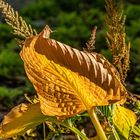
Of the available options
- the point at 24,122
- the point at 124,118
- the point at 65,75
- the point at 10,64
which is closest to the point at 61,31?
the point at 10,64

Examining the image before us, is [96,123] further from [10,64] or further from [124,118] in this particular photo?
[10,64]

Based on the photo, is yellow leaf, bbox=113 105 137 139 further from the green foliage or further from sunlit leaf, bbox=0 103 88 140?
the green foliage

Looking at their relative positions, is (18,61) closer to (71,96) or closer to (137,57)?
(137,57)

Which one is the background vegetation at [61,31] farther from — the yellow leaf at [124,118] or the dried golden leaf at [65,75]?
the dried golden leaf at [65,75]

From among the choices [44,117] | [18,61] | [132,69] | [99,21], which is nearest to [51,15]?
[99,21]

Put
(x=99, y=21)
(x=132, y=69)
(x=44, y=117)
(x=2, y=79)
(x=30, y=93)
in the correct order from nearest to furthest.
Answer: (x=44, y=117) → (x=30, y=93) → (x=132, y=69) → (x=2, y=79) → (x=99, y=21)

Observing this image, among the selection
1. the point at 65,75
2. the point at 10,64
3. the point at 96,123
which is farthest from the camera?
the point at 10,64
